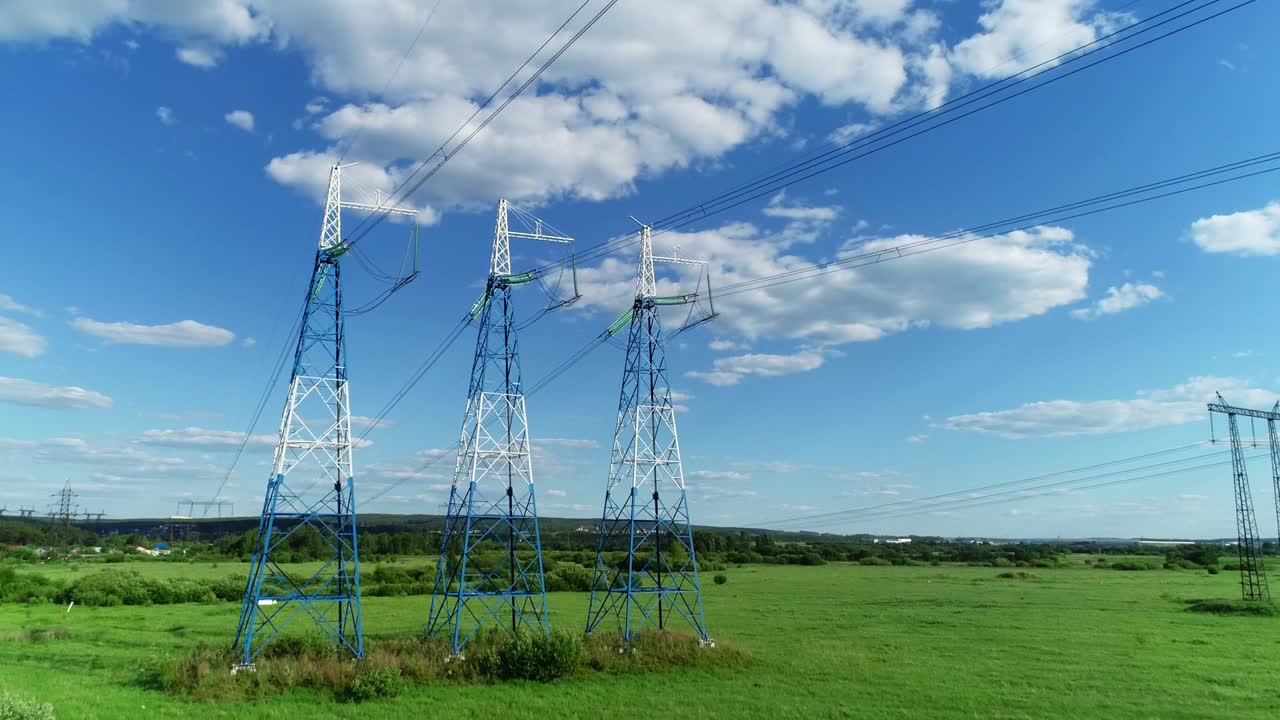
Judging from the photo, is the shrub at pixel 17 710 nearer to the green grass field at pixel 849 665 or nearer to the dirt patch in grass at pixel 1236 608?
the green grass field at pixel 849 665

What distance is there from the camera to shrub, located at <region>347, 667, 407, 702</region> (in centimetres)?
3328

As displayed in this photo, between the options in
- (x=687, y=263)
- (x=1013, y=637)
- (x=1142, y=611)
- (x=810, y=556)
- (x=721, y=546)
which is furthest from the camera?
(x=721, y=546)

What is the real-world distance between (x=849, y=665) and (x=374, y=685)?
25.3m

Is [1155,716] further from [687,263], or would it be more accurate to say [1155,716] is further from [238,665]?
[238,665]

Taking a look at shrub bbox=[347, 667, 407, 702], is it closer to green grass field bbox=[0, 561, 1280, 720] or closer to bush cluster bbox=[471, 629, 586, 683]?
green grass field bbox=[0, 561, 1280, 720]

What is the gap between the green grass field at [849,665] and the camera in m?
32.4

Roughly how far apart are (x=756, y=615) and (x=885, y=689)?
3350 centimetres

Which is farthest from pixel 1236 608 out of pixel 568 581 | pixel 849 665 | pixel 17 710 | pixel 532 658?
pixel 17 710

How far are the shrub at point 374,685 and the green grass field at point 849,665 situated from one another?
0.80 m

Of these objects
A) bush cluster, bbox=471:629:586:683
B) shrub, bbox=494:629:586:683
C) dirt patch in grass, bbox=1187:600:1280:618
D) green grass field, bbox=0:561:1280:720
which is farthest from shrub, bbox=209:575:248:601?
dirt patch in grass, bbox=1187:600:1280:618

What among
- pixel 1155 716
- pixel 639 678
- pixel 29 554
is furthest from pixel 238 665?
pixel 29 554

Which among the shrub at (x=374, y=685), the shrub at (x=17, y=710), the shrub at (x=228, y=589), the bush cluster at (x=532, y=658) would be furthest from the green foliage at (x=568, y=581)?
the shrub at (x=17, y=710)

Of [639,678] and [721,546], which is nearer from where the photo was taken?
[639,678]

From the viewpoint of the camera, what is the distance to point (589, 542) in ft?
573
